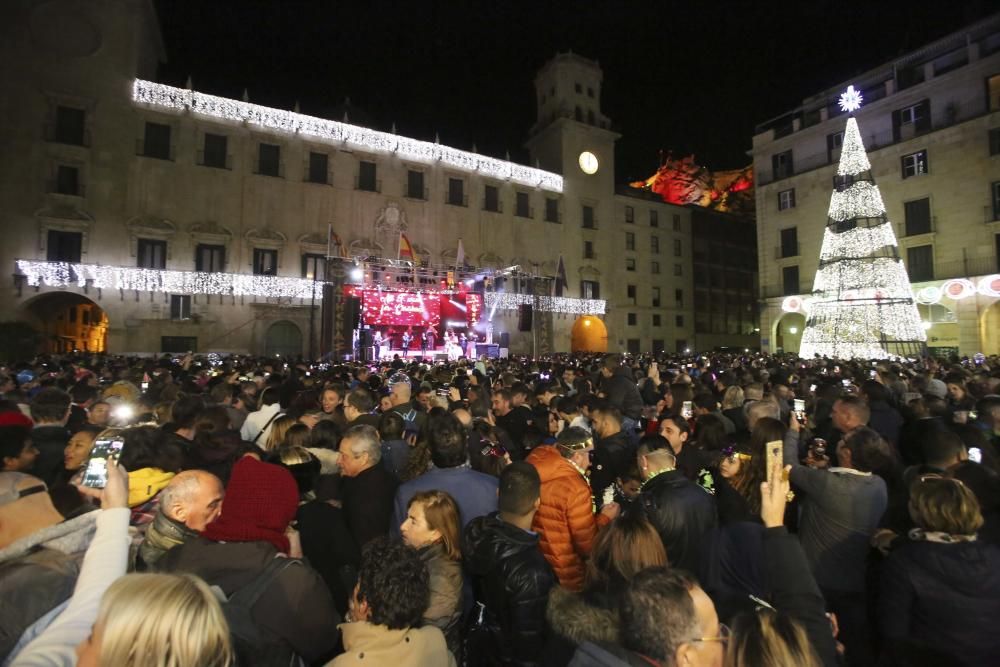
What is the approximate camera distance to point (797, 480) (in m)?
3.45

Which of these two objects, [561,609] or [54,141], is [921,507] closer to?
[561,609]

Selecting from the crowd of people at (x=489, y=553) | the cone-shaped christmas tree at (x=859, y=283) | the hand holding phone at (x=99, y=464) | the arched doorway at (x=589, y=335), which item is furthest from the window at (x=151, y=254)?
the cone-shaped christmas tree at (x=859, y=283)

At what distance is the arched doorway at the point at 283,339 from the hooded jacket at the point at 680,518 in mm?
27865

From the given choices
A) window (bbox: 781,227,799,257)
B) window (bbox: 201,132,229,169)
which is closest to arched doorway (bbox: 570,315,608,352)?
window (bbox: 781,227,799,257)

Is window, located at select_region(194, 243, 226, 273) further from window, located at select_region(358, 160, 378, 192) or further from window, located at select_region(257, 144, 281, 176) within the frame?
window, located at select_region(358, 160, 378, 192)

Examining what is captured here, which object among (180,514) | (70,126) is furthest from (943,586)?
(70,126)

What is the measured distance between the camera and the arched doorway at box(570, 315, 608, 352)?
40375mm

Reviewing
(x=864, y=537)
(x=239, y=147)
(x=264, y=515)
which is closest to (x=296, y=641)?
(x=264, y=515)

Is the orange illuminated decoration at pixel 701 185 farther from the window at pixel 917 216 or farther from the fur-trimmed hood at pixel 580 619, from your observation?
the fur-trimmed hood at pixel 580 619

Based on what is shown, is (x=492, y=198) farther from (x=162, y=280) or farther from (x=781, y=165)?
(x=162, y=280)

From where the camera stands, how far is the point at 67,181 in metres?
24.2

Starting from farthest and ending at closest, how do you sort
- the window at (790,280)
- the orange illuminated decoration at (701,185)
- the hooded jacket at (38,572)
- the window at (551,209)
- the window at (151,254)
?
1. the orange illuminated decoration at (701,185)
2. the window at (551,209)
3. the window at (790,280)
4. the window at (151,254)
5. the hooded jacket at (38,572)

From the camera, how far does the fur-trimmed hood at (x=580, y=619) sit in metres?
1.96

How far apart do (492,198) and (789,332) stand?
22.6 metres
